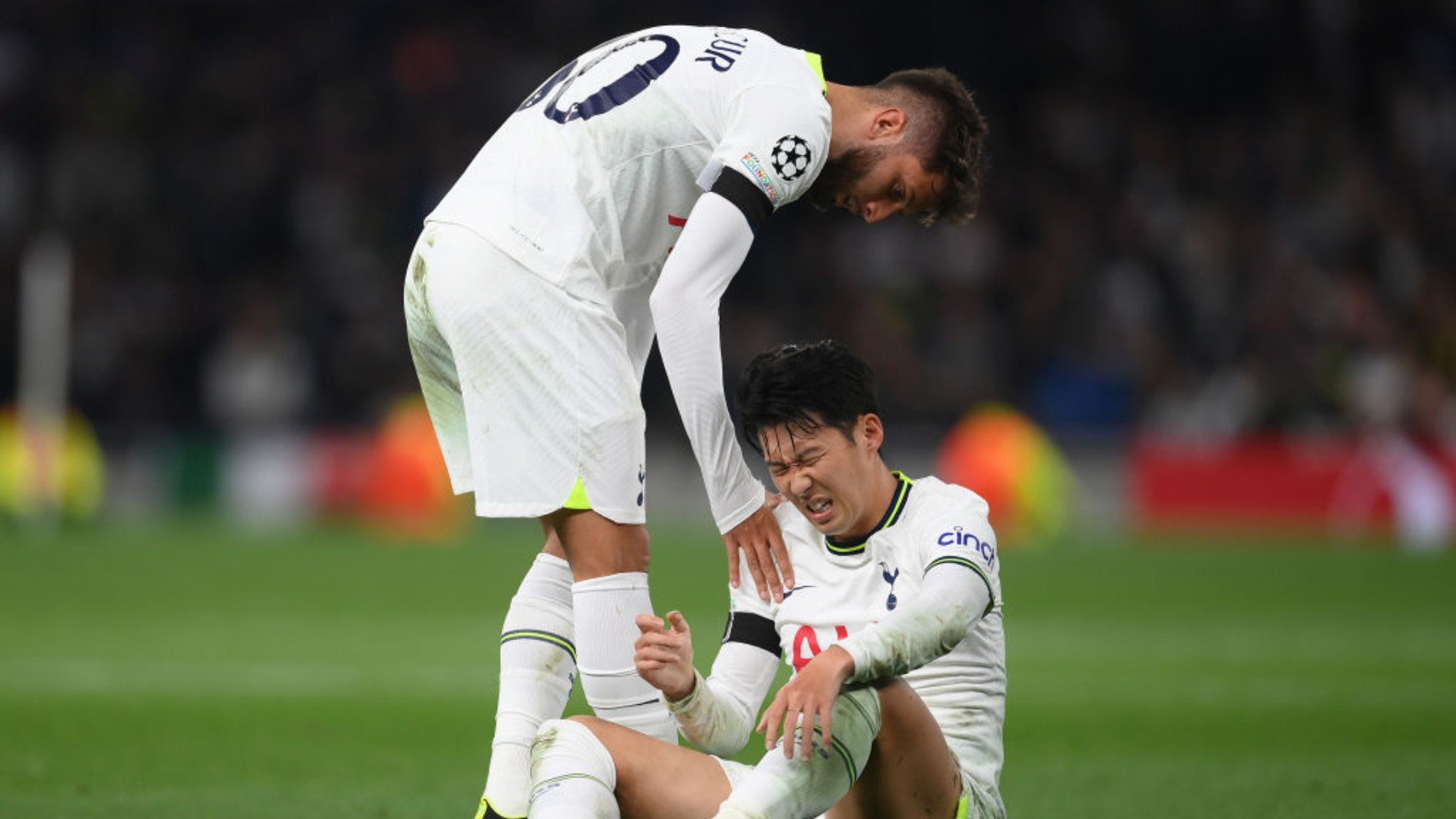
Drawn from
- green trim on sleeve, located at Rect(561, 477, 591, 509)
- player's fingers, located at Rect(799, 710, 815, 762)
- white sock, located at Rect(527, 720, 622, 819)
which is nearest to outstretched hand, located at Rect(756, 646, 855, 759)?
player's fingers, located at Rect(799, 710, 815, 762)

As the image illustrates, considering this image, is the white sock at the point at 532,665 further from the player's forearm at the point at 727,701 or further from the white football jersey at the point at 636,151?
the white football jersey at the point at 636,151

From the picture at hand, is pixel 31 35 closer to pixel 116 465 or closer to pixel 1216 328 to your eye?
pixel 116 465

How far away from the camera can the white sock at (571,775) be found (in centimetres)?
362

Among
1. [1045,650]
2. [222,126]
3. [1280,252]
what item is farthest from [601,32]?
[1045,650]

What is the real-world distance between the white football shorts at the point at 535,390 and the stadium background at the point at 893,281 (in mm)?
7693

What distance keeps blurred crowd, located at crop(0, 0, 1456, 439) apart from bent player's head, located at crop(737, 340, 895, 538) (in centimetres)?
1323

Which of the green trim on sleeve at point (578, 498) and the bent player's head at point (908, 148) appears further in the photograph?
the bent player's head at point (908, 148)

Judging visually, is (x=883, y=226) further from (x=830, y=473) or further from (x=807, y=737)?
(x=807, y=737)

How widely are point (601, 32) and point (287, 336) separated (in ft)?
14.7

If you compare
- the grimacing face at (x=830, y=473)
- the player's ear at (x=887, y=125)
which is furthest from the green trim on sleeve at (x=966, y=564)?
the player's ear at (x=887, y=125)

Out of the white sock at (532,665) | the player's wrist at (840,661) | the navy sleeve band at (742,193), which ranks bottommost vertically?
the white sock at (532,665)

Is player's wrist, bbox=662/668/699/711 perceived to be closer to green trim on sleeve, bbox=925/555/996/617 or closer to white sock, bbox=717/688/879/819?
white sock, bbox=717/688/879/819

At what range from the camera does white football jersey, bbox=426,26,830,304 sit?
13.4ft

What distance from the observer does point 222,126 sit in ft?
63.9
